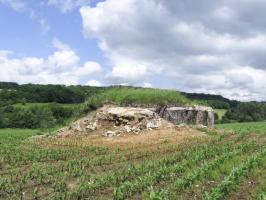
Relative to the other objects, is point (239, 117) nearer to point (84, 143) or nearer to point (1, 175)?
point (84, 143)

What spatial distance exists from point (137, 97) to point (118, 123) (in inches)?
162

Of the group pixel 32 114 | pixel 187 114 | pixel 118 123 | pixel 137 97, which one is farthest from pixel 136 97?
pixel 32 114

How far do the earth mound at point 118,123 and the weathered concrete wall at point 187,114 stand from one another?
96.7 inches

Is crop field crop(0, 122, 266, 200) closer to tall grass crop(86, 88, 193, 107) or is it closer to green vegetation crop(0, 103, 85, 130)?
tall grass crop(86, 88, 193, 107)

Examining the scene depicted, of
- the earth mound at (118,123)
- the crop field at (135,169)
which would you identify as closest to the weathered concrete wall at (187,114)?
the earth mound at (118,123)

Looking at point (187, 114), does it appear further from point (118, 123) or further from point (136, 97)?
point (118, 123)

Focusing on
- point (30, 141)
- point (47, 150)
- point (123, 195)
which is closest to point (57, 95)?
point (30, 141)

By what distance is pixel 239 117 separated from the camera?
73.1 meters

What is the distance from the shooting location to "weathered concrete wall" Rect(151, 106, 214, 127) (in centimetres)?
3688

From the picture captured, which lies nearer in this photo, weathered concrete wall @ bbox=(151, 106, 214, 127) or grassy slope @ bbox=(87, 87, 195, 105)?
weathered concrete wall @ bbox=(151, 106, 214, 127)

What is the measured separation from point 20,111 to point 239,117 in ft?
104

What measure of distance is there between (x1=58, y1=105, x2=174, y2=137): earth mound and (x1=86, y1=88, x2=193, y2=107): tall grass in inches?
79.8

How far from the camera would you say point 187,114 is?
122 feet

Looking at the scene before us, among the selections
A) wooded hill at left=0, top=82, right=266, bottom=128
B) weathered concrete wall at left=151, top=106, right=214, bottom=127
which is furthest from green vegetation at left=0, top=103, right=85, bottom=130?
weathered concrete wall at left=151, top=106, right=214, bottom=127
